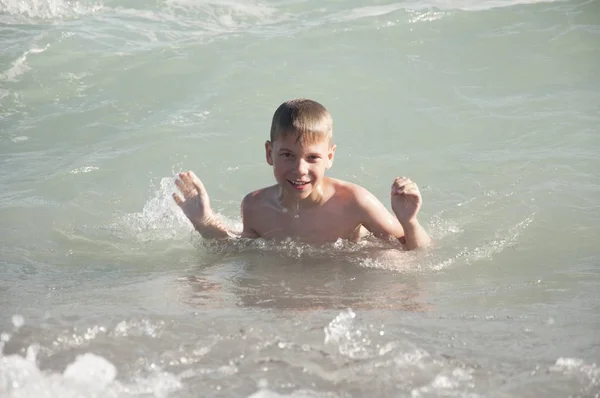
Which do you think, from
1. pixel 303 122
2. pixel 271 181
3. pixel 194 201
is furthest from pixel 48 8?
pixel 303 122

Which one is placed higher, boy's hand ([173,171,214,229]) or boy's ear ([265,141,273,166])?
boy's ear ([265,141,273,166])

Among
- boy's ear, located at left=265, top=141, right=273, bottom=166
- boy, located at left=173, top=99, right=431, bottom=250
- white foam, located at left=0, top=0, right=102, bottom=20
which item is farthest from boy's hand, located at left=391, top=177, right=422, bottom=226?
white foam, located at left=0, top=0, right=102, bottom=20

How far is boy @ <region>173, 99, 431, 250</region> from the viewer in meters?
5.06

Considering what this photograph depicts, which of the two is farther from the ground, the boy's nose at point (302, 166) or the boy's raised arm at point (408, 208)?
the boy's nose at point (302, 166)

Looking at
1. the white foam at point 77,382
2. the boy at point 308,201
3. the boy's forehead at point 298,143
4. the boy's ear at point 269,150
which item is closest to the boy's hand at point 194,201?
the boy at point 308,201

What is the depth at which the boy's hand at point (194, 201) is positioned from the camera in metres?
5.76

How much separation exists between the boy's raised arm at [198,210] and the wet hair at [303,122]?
0.92 meters

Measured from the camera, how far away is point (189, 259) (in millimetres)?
5488

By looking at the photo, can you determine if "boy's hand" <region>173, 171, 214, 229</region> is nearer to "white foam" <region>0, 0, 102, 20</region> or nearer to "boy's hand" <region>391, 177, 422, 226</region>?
"boy's hand" <region>391, 177, 422, 226</region>

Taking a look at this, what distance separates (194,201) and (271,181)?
1.62 meters

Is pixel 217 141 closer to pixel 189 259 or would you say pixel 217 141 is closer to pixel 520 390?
pixel 189 259

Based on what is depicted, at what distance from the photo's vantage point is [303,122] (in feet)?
16.5

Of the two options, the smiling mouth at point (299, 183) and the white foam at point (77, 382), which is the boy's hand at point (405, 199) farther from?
the white foam at point (77, 382)

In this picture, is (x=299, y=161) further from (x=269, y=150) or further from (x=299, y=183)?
(x=269, y=150)
